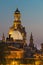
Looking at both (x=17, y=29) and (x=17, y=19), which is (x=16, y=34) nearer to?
(x=17, y=29)

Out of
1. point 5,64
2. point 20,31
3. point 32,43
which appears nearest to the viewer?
point 5,64

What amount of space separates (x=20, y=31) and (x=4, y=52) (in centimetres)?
3571

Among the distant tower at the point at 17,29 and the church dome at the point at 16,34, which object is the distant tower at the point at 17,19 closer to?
the distant tower at the point at 17,29

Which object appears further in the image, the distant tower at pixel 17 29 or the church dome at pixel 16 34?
the distant tower at pixel 17 29

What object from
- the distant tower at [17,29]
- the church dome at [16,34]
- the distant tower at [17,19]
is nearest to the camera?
the church dome at [16,34]

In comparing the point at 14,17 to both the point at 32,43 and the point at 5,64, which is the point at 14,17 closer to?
the point at 32,43

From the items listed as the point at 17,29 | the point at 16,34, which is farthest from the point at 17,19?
the point at 16,34

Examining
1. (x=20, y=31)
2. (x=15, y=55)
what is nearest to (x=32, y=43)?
(x=20, y=31)

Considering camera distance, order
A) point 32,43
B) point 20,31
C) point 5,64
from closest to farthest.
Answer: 1. point 5,64
2. point 32,43
3. point 20,31

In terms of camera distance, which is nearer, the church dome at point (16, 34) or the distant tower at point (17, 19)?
the church dome at point (16, 34)

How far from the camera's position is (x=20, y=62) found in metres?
41.1

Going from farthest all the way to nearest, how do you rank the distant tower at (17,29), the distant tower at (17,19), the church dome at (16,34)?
the distant tower at (17,19) < the distant tower at (17,29) < the church dome at (16,34)

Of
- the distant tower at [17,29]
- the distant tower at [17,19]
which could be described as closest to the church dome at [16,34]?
the distant tower at [17,29]

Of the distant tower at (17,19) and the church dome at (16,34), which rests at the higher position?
the distant tower at (17,19)
